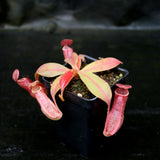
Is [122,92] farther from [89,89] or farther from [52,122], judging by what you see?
[52,122]

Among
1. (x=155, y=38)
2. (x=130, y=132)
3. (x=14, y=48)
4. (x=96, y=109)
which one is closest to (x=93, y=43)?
(x=155, y=38)

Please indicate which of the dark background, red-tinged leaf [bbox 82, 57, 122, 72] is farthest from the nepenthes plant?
the dark background

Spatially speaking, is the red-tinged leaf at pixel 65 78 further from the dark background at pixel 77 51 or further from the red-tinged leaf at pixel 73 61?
the dark background at pixel 77 51

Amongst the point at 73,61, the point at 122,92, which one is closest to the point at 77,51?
the point at 73,61

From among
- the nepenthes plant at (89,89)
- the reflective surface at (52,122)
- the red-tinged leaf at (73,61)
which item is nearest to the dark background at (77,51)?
the reflective surface at (52,122)

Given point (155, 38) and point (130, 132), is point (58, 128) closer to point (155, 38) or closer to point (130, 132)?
point (130, 132)

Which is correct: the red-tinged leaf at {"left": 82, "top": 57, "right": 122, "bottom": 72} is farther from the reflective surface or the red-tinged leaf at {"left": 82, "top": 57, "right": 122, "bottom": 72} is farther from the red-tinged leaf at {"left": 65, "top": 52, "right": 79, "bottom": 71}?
the reflective surface
